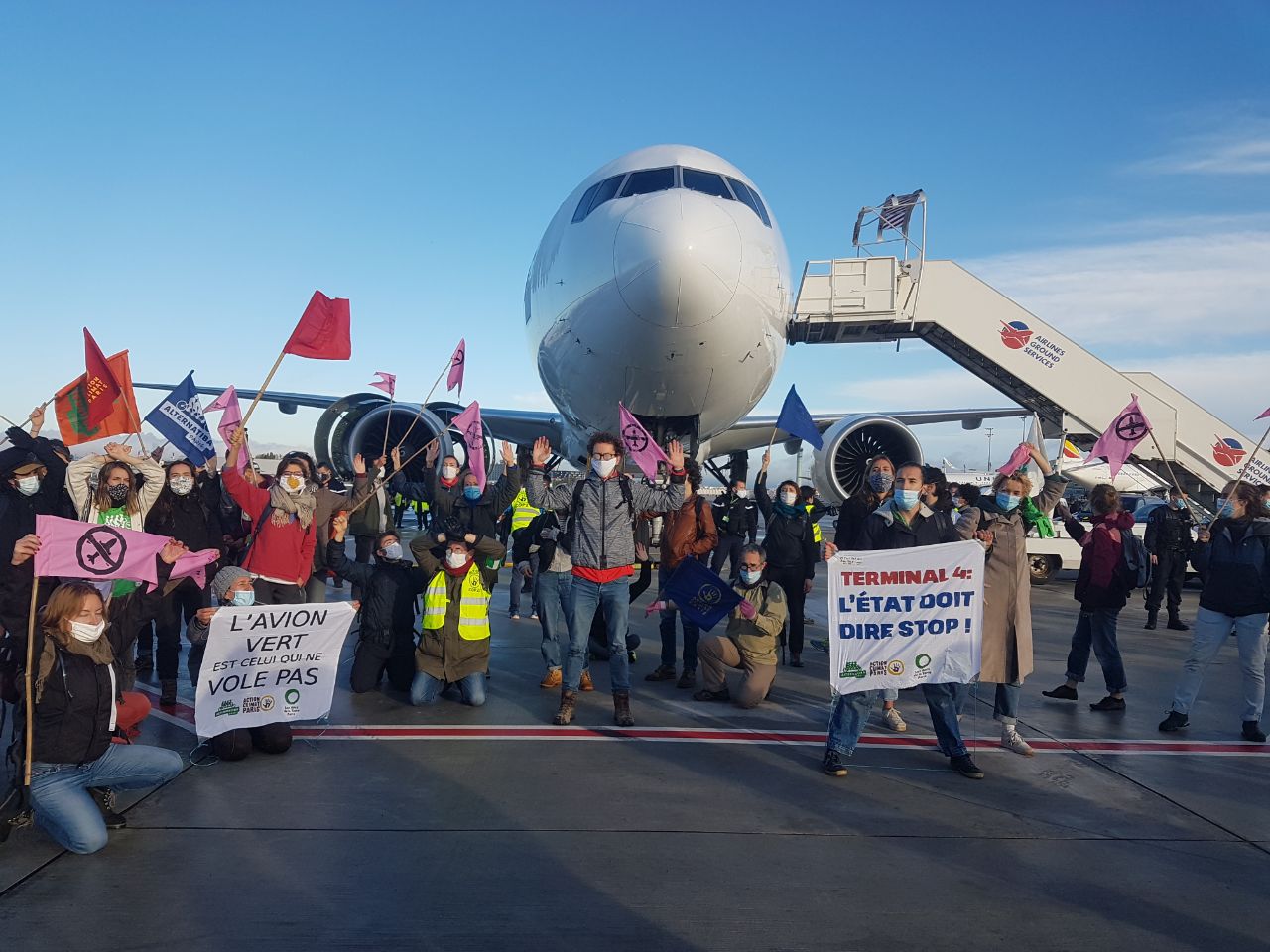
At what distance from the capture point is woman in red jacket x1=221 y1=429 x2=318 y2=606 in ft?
18.7

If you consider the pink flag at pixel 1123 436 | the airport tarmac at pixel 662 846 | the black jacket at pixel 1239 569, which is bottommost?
the airport tarmac at pixel 662 846

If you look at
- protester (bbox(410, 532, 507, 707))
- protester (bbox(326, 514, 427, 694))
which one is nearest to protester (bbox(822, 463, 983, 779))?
protester (bbox(410, 532, 507, 707))

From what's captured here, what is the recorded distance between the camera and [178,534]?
580 cm

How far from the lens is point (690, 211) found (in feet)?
27.7

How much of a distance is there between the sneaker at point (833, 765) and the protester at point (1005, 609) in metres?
1.06

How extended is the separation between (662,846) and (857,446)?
10.2 m

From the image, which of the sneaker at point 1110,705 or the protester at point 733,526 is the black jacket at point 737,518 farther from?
the sneaker at point 1110,705

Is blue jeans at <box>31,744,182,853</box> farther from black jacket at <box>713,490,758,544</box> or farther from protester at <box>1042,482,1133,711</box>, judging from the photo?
protester at <box>1042,482,1133,711</box>

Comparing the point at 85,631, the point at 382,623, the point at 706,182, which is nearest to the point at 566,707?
the point at 382,623

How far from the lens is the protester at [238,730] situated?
4438 millimetres

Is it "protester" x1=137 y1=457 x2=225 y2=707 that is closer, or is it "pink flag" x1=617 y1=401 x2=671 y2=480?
"protester" x1=137 y1=457 x2=225 y2=707

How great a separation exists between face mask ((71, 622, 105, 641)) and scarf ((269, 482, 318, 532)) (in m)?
2.08

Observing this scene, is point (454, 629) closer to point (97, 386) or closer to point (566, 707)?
point (566, 707)

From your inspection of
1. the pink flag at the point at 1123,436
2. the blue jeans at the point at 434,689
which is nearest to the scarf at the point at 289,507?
the blue jeans at the point at 434,689
